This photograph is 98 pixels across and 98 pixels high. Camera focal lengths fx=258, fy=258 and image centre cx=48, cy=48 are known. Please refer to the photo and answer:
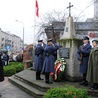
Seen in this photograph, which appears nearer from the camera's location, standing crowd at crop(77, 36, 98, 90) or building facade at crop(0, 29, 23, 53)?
standing crowd at crop(77, 36, 98, 90)

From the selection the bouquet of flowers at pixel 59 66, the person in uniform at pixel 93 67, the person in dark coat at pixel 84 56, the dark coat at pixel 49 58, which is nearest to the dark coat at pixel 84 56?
the person in dark coat at pixel 84 56

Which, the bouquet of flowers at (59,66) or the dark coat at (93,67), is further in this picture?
the bouquet of flowers at (59,66)

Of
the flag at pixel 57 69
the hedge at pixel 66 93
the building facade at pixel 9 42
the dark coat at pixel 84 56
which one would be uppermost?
the building facade at pixel 9 42

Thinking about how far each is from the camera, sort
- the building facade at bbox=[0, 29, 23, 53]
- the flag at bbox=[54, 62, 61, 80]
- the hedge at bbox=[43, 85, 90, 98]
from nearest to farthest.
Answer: the hedge at bbox=[43, 85, 90, 98] < the flag at bbox=[54, 62, 61, 80] < the building facade at bbox=[0, 29, 23, 53]

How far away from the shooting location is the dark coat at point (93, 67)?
812 cm

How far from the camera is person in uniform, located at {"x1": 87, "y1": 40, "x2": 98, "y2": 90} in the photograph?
8.13 m

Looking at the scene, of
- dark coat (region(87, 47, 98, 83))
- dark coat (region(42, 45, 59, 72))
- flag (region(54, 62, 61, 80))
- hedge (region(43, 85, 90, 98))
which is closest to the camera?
hedge (region(43, 85, 90, 98))

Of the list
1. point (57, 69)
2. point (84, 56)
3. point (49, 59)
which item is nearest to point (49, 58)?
point (49, 59)

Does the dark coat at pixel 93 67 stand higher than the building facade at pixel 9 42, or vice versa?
the building facade at pixel 9 42

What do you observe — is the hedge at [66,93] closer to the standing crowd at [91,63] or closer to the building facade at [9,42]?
the standing crowd at [91,63]

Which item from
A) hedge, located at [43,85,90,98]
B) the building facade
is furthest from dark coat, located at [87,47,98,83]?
the building facade

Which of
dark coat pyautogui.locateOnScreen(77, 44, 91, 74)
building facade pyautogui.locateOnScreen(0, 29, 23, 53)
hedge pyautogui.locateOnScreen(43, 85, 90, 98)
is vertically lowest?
hedge pyautogui.locateOnScreen(43, 85, 90, 98)

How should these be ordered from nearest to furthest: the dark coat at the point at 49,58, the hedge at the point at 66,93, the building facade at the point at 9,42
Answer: the hedge at the point at 66,93 < the dark coat at the point at 49,58 < the building facade at the point at 9,42

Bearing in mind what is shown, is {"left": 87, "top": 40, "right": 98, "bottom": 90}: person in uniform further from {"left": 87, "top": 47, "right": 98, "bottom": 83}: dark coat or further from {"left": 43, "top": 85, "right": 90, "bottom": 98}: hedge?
{"left": 43, "top": 85, "right": 90, "bottom": 98}: hedge
